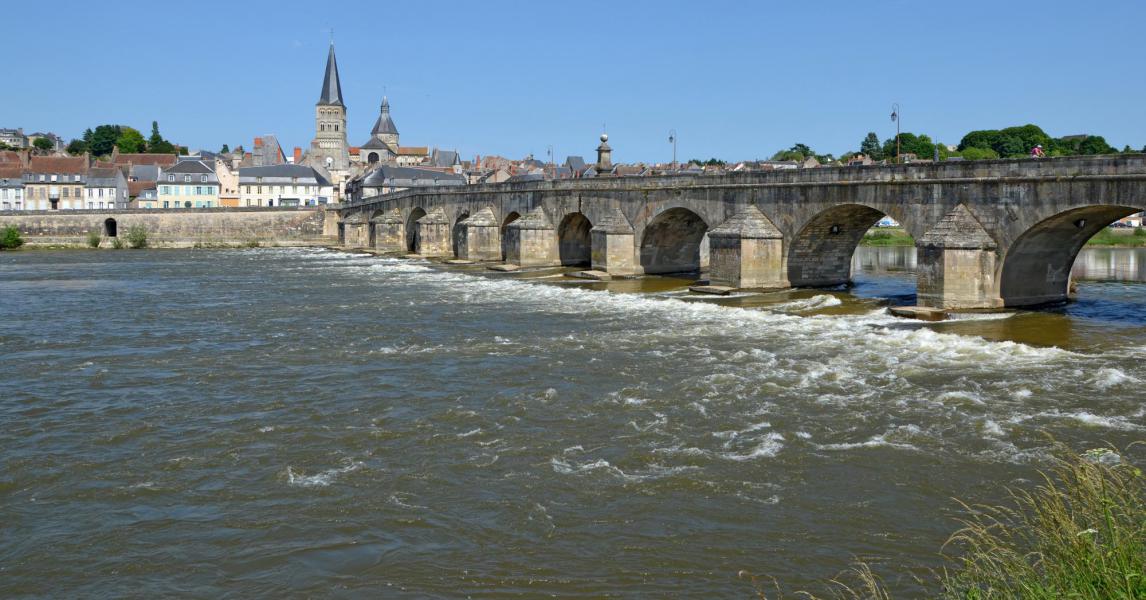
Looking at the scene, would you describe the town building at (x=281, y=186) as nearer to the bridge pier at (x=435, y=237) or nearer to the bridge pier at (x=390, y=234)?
the bridge pier at (x=390, y=234)

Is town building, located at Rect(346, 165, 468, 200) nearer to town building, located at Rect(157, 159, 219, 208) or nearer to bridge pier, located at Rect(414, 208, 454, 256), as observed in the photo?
town building, located at Rect(157, 159, 219, 208)

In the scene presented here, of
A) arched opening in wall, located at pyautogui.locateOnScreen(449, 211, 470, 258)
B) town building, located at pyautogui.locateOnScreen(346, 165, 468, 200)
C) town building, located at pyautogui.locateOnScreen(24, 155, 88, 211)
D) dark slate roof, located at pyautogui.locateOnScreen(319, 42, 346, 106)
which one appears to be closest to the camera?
arched opening in wall, located at pyautogui.locateOnScreen(449, 211, 470, 258)

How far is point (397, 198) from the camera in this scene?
66375mm

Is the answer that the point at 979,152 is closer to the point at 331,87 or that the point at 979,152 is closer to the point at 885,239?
the point at 885,239

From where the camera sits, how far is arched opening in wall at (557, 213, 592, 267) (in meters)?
44.1

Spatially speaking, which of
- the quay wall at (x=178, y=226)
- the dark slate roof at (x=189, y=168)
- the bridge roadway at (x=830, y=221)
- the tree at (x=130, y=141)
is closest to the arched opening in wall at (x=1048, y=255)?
the bridge roadway at (x=830, y=221)

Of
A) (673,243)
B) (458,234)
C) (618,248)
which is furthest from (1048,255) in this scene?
(458,234)

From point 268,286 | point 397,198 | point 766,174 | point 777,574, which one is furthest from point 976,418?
point 397,198

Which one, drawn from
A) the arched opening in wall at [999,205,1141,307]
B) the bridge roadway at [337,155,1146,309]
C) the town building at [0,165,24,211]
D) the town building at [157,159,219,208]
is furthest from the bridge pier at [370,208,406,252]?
the town building at [0,165,24,211]

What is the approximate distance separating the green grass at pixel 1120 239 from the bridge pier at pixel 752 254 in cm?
4241

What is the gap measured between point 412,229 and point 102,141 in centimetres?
10437

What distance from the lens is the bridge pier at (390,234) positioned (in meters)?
63.6

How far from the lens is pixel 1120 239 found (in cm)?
6488

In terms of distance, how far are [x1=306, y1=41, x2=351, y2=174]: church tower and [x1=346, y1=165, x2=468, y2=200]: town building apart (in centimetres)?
2767
